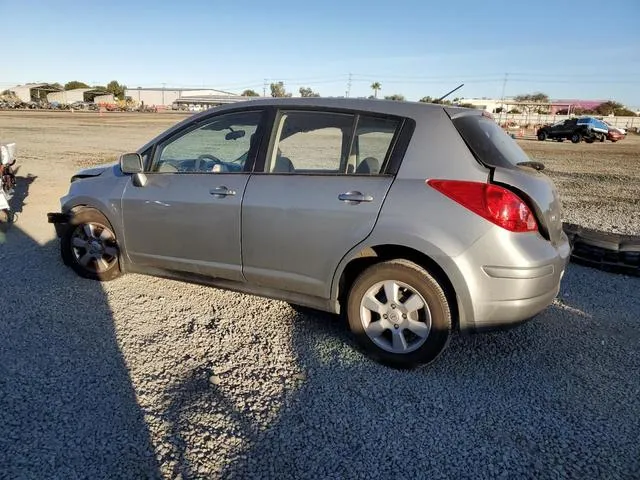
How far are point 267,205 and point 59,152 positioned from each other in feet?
50.5

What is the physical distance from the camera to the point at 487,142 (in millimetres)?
3240

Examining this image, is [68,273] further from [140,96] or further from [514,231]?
[140,96]

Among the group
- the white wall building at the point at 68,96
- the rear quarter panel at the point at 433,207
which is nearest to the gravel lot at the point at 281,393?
the rear quarter panel at the point at 433,207

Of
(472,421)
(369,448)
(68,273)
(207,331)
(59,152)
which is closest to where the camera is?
(369,448)

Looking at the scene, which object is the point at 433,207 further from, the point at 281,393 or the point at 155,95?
the point at 155,95

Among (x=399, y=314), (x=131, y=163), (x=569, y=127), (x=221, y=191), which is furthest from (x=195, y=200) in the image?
(x=569, y=127)

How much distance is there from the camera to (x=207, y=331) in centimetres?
375

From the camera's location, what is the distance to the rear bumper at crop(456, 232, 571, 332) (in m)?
2.90

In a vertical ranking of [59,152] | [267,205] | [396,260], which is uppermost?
[267,205]

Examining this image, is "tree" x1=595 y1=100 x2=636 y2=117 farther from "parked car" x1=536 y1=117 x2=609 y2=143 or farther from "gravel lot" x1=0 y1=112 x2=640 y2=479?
"gravel lot" x1=0 y1=112 x2=640 y2=479

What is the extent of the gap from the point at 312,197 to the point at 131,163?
1.79m

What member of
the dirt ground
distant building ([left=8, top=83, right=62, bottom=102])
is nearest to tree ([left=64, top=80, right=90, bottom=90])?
distant building ([left=8, top=83, right=62, bottom=102])

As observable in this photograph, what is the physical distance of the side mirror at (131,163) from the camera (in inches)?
161

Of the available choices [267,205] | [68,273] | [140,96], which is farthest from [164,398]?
[140,96]
